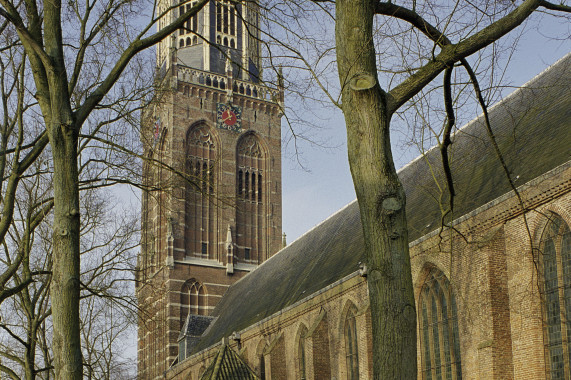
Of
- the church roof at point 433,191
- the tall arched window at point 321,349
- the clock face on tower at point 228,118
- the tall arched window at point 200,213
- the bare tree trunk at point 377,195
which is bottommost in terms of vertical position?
the bare tree trunk at point 377,195

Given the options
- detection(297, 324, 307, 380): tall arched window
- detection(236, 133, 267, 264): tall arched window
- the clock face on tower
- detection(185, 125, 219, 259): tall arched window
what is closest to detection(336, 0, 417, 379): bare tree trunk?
detection(297, 324, 307, 380): tall arched window

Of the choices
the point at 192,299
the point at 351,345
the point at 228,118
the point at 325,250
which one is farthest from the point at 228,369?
the point at 228,118

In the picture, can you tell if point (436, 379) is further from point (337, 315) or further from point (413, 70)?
point (413, 70)

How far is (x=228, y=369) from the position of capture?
93.5ft

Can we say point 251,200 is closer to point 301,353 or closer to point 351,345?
point 301,353

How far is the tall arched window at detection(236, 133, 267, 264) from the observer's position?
46.6 metres

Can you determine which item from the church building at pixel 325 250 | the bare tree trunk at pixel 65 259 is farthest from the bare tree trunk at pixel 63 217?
the church building at pixel 325 250

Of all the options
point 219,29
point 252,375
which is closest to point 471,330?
point 252,375

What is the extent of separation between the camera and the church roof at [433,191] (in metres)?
19.6

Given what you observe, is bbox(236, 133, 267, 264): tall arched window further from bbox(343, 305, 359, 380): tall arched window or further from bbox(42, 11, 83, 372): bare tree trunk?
bbox(42, 11, 83, 372): bare tree trunk

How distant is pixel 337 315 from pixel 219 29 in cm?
2801

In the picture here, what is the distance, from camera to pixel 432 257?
2127cm

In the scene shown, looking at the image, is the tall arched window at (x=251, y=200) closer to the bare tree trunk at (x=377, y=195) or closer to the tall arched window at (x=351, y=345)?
the tall arched window at (x=351, y=345)

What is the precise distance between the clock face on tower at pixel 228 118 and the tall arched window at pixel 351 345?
23514mm
